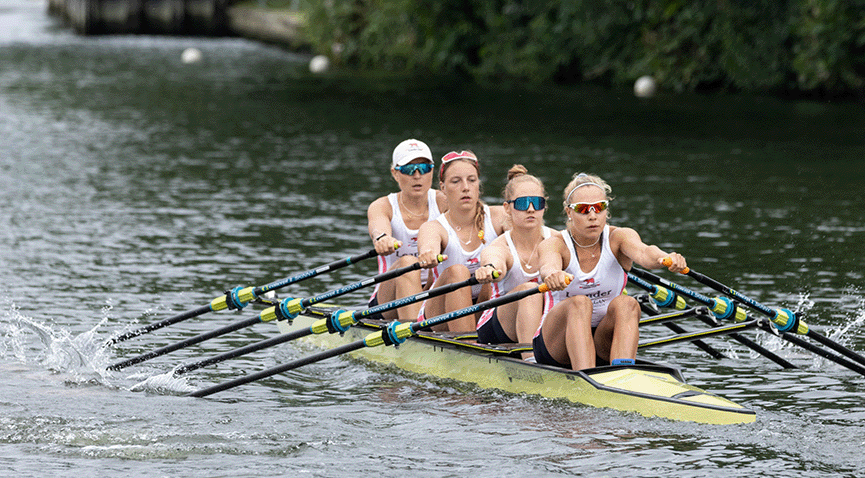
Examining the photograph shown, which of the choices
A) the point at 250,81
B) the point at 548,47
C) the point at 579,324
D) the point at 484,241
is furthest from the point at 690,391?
the point at 250,81

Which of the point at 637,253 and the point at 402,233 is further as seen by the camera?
the point at 402,233

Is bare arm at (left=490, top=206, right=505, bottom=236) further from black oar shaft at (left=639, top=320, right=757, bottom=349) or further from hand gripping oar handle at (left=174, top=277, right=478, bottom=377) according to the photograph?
black oar shaft at (left=639, top=320, right=757, bottom=349)

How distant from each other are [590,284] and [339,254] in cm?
527

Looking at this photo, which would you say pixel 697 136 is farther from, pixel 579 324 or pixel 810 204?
pixel 579 324

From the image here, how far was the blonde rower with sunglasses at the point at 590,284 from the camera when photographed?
7363 millimetres

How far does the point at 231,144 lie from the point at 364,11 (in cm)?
1611

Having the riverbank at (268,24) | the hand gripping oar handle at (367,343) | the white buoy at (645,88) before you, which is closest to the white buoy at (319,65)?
→ the riverbank at (268,24)

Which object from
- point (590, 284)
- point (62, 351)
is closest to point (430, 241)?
point (590, 284)

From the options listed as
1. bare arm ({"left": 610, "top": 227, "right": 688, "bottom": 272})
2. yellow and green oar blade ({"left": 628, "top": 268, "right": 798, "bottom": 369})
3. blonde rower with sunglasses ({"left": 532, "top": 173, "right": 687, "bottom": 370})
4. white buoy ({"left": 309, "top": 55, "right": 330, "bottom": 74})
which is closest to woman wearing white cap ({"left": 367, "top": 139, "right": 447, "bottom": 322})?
blonde rower with sunglasses ({"left": 532, "top": 173, "right": 687, "bottom": 370})

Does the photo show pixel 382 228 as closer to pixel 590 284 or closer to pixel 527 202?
pixel 527 202

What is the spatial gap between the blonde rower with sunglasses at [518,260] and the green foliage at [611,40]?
15791mm

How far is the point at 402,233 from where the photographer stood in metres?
9.17

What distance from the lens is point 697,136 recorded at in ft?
66.9

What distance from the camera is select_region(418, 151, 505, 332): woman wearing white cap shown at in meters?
8.40
